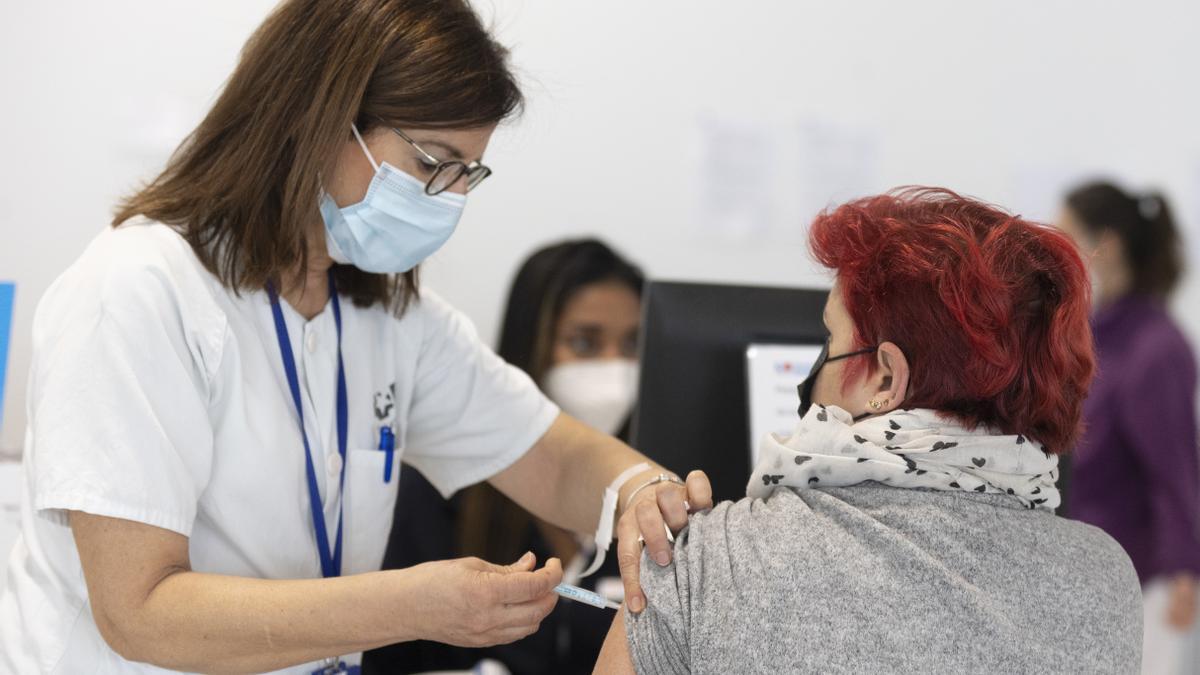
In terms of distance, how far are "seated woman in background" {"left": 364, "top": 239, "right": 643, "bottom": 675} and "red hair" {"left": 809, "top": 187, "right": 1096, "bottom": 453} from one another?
111 cm

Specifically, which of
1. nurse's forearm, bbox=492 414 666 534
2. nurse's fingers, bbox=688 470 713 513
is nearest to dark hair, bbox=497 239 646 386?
nurse's forearm, bbox=492 414 666 534

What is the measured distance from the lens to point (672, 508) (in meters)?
1.27

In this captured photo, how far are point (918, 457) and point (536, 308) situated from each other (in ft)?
4.88

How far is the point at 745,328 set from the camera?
5.41 ft

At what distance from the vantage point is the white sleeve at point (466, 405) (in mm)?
1644

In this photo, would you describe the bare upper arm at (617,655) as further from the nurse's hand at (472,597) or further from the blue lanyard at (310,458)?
the blue lanyard at (310,458)

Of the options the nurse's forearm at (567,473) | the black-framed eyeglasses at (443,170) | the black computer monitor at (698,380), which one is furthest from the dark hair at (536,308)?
the black-framed eyeglasses at (443,170)

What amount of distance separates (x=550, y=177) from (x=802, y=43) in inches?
28.5

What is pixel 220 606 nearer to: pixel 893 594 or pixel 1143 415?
pixel 893 594

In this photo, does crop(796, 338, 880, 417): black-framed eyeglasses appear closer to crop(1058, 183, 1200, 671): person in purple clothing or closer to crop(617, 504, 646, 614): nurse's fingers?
crop(617, 504, 646, 614): nurse's fingers

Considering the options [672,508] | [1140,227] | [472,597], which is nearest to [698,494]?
[672,508]

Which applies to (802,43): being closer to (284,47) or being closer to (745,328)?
(745,328)

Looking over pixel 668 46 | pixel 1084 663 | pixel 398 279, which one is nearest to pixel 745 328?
pixel 398 279

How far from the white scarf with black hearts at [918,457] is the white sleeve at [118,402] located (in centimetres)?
63
